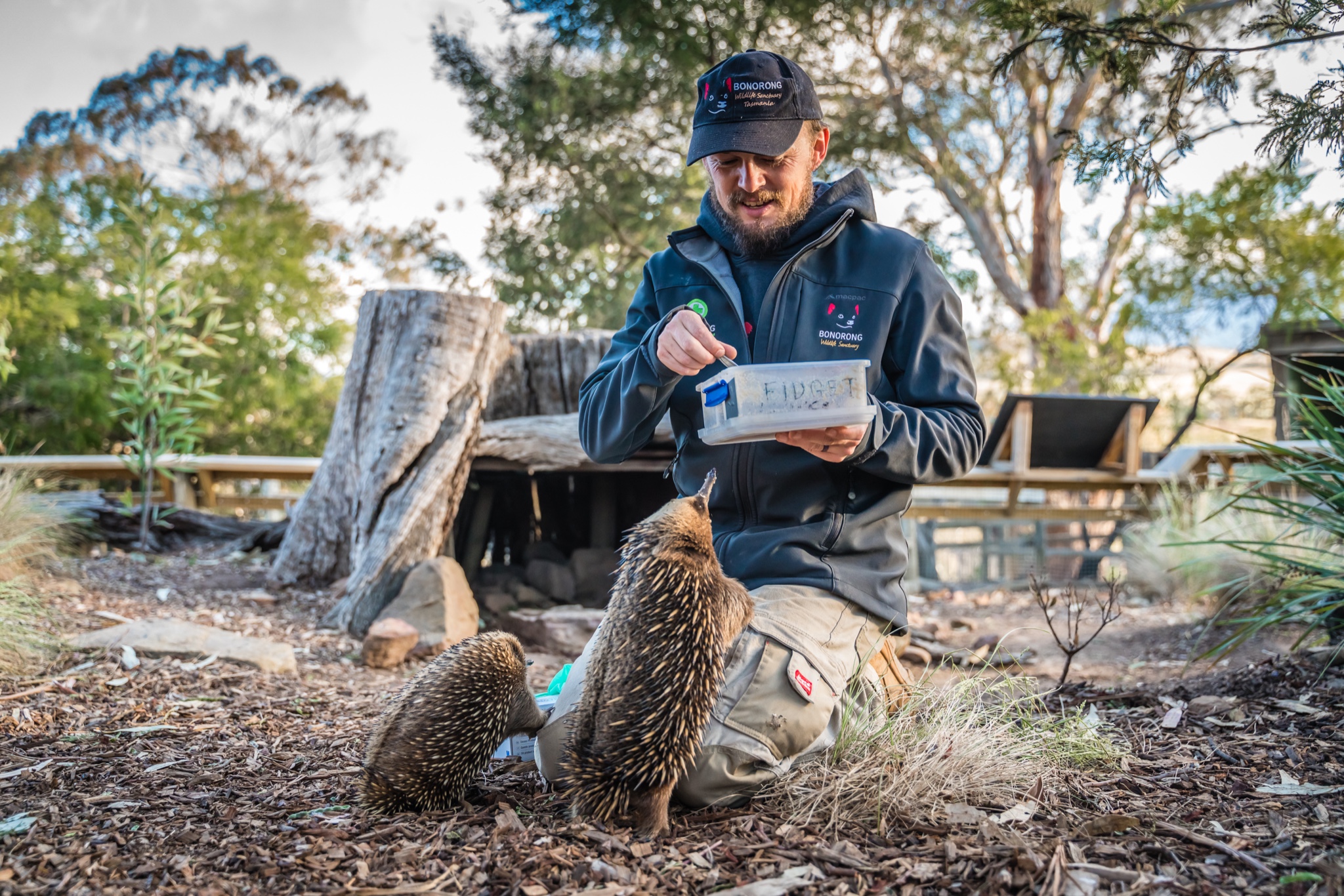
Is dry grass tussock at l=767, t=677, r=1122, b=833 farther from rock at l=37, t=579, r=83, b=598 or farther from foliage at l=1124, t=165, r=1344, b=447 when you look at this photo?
foliage at l=1124, t=165, r=1344, b=447

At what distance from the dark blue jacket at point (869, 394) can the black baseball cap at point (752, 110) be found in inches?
13.5

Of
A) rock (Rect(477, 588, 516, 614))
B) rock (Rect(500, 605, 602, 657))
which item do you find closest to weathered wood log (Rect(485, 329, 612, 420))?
rock (Rect(477, 588, 516, 614))

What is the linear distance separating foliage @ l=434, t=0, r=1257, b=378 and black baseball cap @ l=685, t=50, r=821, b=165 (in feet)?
30.5

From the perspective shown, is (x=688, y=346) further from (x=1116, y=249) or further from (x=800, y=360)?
(x=1116, y=249)

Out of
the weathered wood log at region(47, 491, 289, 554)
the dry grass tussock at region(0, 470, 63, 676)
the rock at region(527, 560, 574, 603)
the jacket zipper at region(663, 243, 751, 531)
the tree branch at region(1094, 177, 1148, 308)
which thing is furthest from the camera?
the tree branch at region(1094, 177, 1148, 308)

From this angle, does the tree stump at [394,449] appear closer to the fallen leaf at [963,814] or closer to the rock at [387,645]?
the rock at [387,645]

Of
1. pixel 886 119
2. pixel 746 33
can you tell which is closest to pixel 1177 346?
pixel 886 119

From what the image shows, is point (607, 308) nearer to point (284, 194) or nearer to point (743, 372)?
point (284, 194)

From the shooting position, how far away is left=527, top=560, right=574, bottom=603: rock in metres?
6.44

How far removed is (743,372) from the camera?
2.32 m

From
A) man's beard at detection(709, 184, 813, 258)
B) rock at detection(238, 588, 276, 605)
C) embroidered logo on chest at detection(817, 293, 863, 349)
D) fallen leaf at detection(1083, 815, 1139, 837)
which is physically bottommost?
rock at detection(238, 588, 276, 605)

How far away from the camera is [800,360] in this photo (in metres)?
3.08

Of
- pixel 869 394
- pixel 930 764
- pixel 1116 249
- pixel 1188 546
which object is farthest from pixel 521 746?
pixel 1116 249

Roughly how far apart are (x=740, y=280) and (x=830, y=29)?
445 inches
